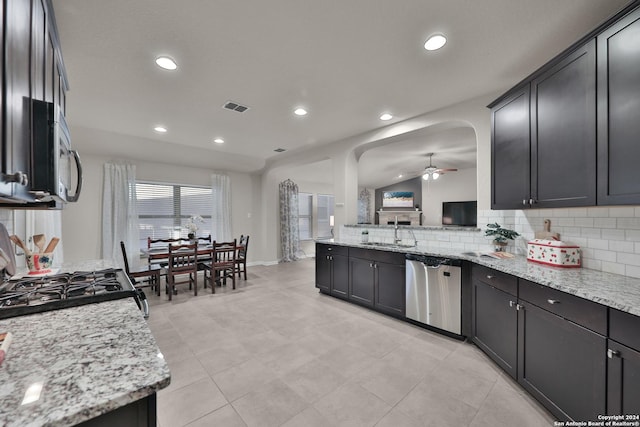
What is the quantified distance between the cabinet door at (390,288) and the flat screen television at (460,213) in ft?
17.1

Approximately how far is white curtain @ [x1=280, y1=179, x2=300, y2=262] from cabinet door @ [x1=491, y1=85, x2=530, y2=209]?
5.30m

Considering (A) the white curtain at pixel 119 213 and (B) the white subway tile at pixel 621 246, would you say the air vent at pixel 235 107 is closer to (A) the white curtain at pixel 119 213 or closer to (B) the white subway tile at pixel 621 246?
(A) the white curtain at pixel 119 213

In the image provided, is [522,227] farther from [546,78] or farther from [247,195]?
[247,195]

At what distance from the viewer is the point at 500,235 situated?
2.52 m

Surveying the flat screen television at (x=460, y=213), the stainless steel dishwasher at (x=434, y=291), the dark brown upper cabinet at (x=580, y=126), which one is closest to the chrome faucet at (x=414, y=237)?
the stainless steel dishwasher at (x=434, y=291)

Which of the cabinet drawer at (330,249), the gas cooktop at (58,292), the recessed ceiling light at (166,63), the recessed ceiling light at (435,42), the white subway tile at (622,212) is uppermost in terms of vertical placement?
the recessed ceiling light at (435,42)

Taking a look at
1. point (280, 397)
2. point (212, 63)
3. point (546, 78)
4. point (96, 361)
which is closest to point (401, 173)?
point (546, 78)

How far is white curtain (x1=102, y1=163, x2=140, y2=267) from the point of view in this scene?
4633mm

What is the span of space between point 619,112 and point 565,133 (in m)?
0.34

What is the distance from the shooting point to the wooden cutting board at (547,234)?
215 centimetres

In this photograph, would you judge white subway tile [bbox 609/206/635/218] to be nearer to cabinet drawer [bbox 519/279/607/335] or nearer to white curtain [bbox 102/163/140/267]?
cabinet drawer [bbox 519/279/607/335]

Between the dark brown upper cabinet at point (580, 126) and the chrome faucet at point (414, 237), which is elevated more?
the dark brown upper cabinet at point (580, 126)

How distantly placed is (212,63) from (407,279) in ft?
9.51

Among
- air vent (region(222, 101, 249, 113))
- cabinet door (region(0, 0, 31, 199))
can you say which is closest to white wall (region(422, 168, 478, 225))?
air vent (region(222, 101, 249, 113))
